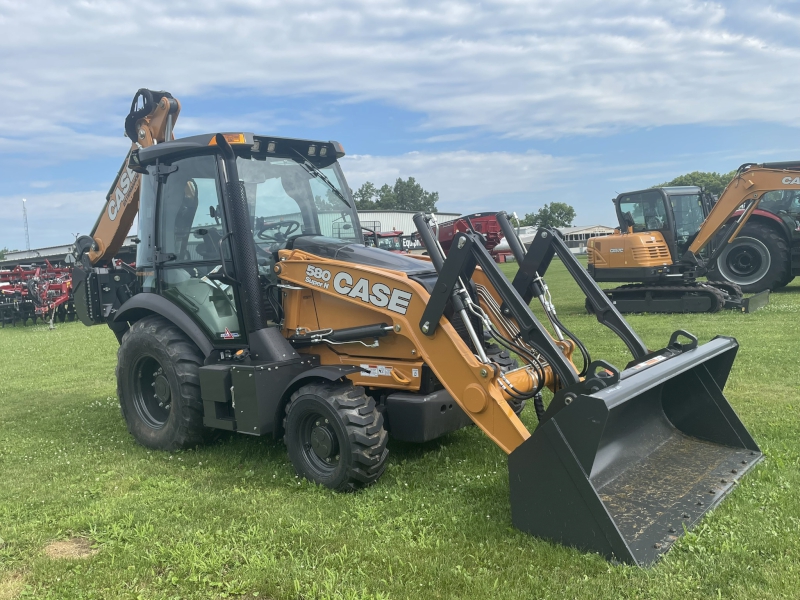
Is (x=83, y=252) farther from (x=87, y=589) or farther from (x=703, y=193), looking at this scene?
(x=703, y=193)

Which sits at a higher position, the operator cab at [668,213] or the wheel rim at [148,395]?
the operator cab at [668,213]

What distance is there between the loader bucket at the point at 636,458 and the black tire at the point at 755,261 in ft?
41.4

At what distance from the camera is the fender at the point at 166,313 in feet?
18.9

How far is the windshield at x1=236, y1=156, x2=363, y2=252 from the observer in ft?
18.5

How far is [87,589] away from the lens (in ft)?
12.0

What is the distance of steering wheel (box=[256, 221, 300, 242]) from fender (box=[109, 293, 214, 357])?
101cm

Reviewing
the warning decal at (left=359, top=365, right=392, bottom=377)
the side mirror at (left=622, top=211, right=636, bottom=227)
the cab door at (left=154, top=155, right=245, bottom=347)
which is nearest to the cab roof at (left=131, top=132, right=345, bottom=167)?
the cab door at (left=154, top=155, right=245, bottom=347)

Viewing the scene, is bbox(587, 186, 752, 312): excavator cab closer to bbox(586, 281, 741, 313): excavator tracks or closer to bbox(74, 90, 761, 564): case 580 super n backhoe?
bbox(586, 281, 741, 313): excavator tracks

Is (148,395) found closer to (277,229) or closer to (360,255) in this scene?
(277,229)

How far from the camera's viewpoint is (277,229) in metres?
5.74

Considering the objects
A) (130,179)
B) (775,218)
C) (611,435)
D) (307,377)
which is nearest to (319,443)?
(307,377)

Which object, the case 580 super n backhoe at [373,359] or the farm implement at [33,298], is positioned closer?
the case 580 super n backhoe at [373,359]

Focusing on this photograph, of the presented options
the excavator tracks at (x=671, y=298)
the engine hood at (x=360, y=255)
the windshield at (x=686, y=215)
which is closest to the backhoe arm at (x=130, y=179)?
the engine hood at (x=360, y=255)

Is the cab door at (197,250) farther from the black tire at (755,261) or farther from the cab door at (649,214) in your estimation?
the black tire at (755,261)
